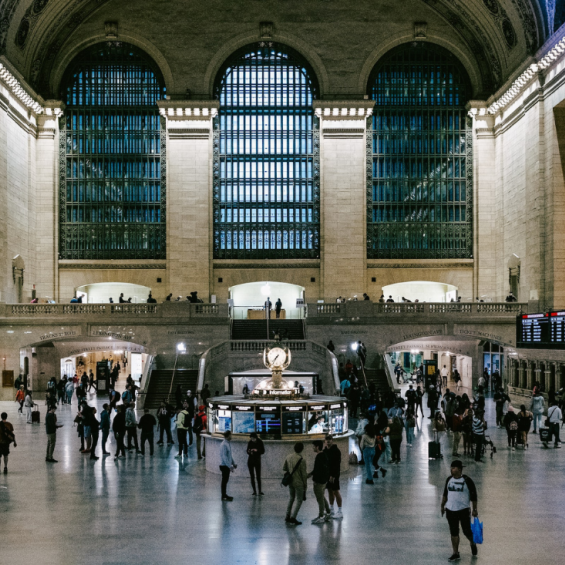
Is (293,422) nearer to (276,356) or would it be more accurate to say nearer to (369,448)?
(369,448)

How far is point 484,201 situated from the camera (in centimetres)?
4231

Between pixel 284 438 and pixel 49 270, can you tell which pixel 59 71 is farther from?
pixel 284 438

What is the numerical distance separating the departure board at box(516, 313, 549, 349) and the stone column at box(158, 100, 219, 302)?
753 inches

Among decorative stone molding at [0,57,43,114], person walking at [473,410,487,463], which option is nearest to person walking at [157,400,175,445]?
person walking at [473,410,487,463]

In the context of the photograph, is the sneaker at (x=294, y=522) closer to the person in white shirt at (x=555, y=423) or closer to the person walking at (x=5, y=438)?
the person walking at (x=5, y=438)

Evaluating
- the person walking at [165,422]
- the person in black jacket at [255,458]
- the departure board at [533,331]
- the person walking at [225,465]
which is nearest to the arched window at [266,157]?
the departure board at [533,331]

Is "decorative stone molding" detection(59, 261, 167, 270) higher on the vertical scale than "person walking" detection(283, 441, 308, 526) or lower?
higher

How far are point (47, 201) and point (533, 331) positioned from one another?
26.9 metres

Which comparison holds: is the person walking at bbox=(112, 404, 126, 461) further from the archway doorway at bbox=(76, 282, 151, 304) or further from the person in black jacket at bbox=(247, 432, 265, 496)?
the archway doorway at bbox=(76, 282, 151, 304)

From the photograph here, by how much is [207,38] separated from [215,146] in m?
5.62

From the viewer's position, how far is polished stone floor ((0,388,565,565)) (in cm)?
1059

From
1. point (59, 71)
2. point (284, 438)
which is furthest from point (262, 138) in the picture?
point (284, 438)

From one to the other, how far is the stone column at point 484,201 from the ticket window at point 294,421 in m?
27.6

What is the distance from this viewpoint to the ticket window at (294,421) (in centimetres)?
1622
